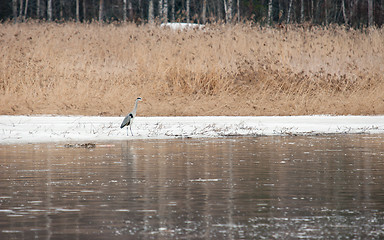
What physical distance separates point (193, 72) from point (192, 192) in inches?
489

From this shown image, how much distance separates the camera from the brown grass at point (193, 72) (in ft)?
61.1

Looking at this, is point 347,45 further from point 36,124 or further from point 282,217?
point 282,217

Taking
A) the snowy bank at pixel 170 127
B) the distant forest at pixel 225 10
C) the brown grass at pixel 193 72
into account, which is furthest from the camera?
the distant forest at pixel 225 10

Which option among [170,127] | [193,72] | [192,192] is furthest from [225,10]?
[192,192]

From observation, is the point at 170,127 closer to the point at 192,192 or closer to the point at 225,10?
the point at 192,192

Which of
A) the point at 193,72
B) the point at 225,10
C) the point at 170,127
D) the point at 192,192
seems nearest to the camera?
the point at 192,192

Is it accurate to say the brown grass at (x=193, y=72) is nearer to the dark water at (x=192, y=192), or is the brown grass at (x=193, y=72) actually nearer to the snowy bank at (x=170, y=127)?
the snowy bank at (x=170, y=127)

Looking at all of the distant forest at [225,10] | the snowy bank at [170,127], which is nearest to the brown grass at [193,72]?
the snowy bank at [170,127]

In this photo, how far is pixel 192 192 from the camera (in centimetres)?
745

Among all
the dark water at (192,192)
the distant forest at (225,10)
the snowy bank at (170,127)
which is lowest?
the snowy bank at (170,127)

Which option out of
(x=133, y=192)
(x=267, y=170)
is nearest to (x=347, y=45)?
(x=267, y=170)

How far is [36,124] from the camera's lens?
16.0m

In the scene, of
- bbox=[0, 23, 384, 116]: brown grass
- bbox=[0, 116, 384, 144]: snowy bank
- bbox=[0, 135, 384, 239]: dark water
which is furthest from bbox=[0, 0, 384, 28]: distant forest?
bbox=[0, 135, 384, 239]: dark water

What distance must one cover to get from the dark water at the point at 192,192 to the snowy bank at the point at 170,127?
2053mm
